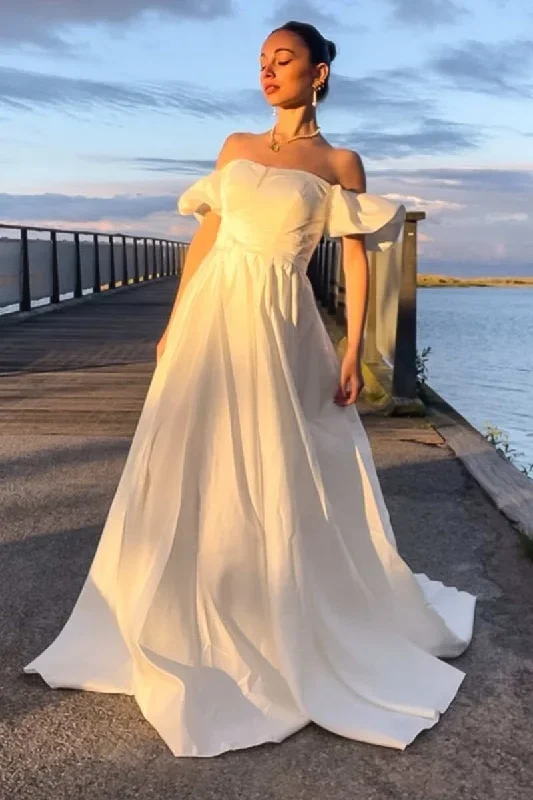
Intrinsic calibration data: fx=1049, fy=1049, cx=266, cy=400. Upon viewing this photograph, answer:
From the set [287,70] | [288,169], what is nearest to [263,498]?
[288,169]

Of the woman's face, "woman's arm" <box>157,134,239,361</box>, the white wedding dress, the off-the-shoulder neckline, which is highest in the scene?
the woman's face

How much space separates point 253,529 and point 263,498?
0.30ft

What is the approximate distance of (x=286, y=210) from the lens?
294cm

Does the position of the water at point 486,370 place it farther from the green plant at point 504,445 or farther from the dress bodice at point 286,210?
the dress bodice at point 286,210

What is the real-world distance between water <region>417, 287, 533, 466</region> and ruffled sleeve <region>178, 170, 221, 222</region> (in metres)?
6.29

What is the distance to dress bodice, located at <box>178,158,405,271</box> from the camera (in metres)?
2.93

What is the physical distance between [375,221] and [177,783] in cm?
161

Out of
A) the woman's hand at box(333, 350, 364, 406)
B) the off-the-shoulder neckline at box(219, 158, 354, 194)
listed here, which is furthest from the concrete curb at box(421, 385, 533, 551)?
the off-the-shoulder neckline at box(219, 158, 354, 194)

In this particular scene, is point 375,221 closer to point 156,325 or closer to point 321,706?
point 321,706

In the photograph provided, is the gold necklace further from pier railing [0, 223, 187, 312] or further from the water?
pier railing [0, 223, 187, 312]

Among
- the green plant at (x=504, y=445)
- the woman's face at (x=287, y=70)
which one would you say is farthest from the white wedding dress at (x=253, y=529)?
the green plant at (x=504, y=445)

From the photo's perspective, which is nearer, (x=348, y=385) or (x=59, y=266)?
(x=348, y=385)

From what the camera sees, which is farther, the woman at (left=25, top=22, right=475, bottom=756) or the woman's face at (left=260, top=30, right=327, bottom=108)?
the woman's face at (left=260, top=30, right=327, bottom=108)

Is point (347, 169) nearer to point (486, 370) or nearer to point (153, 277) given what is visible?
point (486, 370)
